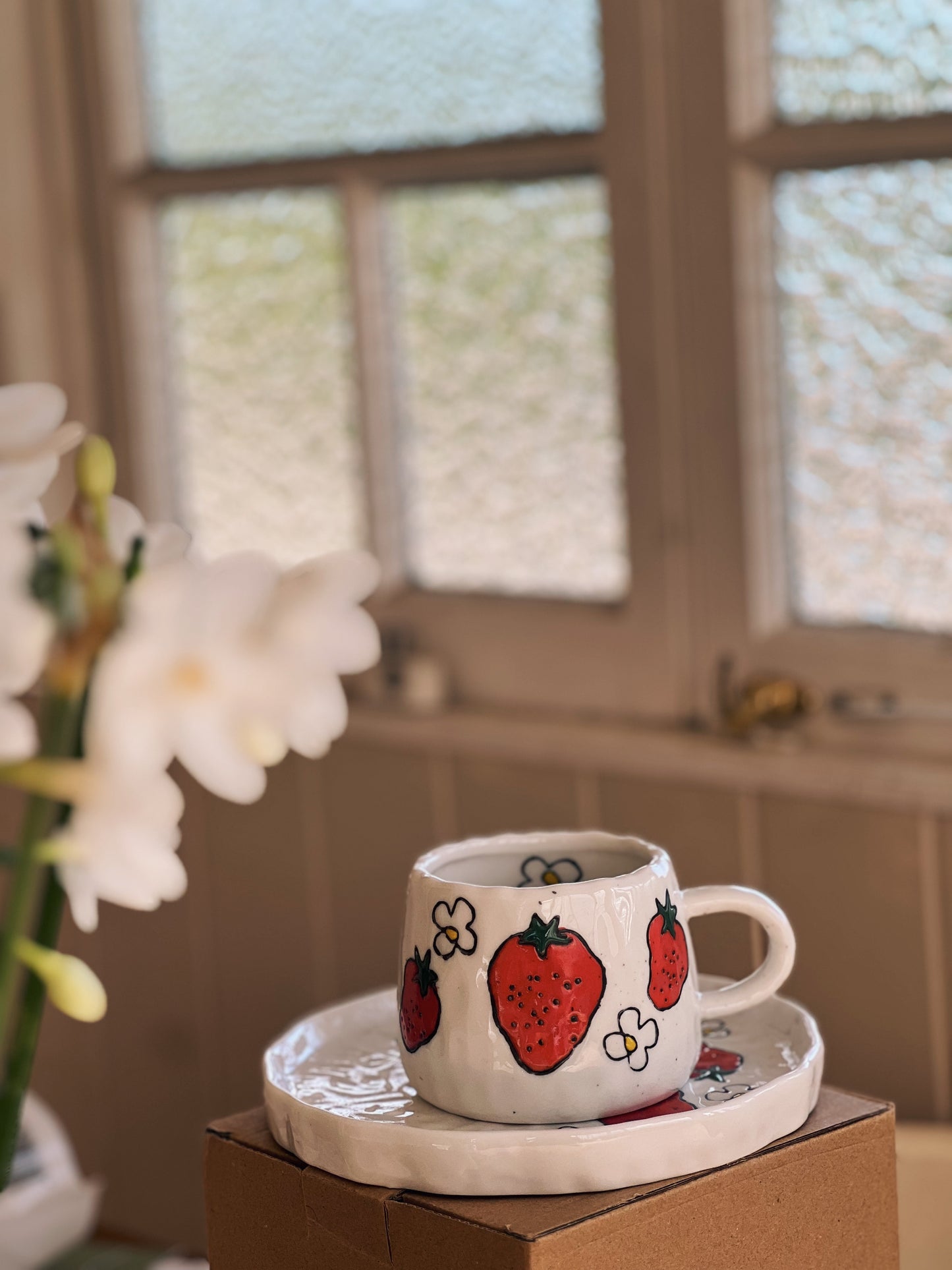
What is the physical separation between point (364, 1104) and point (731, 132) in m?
0.87

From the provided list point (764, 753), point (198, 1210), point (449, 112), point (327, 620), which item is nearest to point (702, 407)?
point (764, 753)

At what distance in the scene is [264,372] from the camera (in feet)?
5.36

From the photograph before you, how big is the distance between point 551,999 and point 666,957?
51mm

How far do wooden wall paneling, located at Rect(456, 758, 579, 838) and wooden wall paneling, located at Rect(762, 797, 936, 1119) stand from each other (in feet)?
0.67

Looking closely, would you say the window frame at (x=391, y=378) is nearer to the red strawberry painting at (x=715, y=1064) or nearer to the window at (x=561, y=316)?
the window at (x=561, y=316)

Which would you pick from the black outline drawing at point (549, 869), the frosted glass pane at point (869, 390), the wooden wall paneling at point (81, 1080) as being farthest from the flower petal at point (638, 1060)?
the wooden wall paneling at point (81, 1080)

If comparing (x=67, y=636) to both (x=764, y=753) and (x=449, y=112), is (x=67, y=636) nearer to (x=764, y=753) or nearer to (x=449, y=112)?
(x=764, y=753)

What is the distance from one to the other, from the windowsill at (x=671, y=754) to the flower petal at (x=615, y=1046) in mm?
580

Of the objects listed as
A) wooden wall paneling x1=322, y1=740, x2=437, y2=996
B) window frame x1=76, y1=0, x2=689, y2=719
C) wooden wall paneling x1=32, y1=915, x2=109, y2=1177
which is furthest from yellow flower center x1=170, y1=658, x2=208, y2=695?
wooden wall paneling x1=32, y1=915, x2=109, y2=1177

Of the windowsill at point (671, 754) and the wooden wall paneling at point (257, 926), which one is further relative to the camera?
the wooden wall paneling at point (257, 926)

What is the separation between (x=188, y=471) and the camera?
5.69 ft

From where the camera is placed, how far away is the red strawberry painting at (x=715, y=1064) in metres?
0.64

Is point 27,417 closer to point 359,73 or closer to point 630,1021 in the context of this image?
point 630,1021

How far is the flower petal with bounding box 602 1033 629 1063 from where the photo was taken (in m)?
0.59
